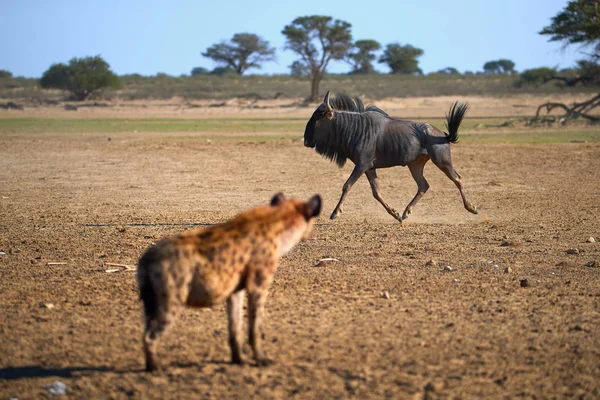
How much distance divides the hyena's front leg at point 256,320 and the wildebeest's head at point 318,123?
7278 millimetres

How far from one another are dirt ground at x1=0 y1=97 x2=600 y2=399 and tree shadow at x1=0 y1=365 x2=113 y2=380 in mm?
19

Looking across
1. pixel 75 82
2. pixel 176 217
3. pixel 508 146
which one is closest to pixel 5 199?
pixel 176 217

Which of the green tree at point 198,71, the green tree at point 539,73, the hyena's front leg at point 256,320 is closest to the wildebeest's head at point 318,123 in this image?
the hyena's front leg at point 256,320

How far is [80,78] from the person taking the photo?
5716 centimetres

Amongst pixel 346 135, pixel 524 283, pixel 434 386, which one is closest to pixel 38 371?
pixel 434 386

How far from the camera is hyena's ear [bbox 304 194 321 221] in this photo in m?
5.50

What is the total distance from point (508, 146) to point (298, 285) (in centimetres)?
1646

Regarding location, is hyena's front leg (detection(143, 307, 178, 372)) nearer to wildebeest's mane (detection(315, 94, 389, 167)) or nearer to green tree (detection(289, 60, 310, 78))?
wildebeest's mane (detection(315, 94, 389, 167))

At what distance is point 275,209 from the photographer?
5.54m

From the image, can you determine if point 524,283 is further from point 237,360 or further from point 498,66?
point 498,66

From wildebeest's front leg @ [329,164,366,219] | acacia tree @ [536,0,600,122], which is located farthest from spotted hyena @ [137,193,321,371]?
acacia tree @ [536,0,600,122]

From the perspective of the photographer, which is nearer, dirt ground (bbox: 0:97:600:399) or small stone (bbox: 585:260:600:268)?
dirt ground (bbox: 0:97:600:399)

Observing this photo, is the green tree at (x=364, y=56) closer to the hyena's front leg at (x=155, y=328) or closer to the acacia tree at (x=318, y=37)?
the acacia tree at (x=318, y=37)

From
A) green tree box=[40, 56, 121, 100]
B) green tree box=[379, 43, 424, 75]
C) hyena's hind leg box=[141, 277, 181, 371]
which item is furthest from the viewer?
green tree box=[379, 43, 424, 75]
